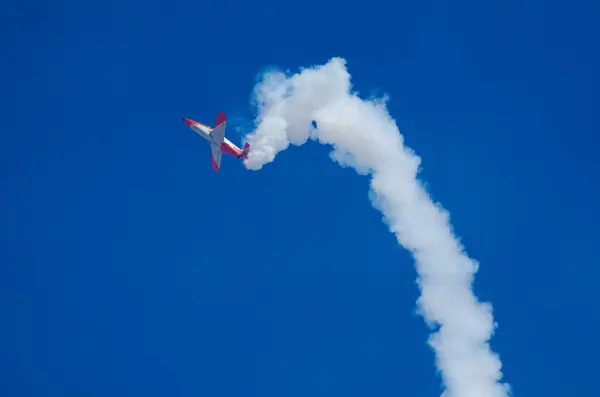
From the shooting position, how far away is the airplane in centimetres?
4288

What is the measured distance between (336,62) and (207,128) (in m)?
11.7

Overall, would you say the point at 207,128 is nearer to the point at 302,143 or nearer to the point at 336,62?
the point at 302,143

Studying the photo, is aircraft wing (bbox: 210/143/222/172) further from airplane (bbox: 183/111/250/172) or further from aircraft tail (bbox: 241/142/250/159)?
aircraft tail (bbox: 241/142/250/159)

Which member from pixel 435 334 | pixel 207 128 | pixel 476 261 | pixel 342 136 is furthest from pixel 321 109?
pixel 435 334

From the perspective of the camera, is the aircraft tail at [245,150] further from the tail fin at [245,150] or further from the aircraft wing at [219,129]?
the aircraft wing at [219,129]

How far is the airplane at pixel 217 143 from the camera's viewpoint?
42.9 meters

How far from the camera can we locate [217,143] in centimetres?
4356

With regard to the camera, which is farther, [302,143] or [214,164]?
[214,164]

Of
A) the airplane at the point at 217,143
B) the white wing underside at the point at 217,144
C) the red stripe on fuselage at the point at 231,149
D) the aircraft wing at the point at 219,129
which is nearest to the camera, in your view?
the aircraft wing at the point at 219,129

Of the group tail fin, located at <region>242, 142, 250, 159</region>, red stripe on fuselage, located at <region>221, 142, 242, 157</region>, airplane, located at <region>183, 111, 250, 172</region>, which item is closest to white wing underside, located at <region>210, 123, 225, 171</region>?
airplane, located at <region>183, 111, 250, 172</region>

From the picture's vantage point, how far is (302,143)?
41.2 metres

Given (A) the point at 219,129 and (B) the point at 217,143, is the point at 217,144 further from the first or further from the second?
(A) the point at 219,129

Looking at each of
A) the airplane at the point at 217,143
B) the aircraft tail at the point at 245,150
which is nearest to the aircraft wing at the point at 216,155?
the airplane at the point at 217,143

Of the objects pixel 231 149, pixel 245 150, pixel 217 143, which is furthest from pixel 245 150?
pixel 217 143
